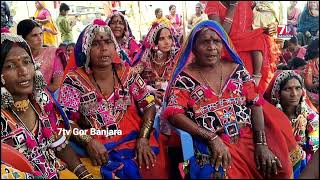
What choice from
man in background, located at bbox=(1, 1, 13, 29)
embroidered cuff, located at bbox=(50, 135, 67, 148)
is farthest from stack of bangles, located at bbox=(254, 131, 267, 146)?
man in background, located at bbox=(1, 1, 13, 29)

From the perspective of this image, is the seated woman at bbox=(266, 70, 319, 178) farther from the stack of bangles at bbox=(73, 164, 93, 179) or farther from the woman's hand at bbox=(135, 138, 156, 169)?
the stack of bangles at bbox=(73, 164, 93, 179)

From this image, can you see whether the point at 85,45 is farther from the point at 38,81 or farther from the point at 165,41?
the point at 165,41

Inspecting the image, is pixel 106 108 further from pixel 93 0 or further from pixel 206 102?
pixel 93 0

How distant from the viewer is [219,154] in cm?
289

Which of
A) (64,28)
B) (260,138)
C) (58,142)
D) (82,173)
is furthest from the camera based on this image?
(64,28)

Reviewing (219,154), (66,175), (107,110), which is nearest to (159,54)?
(107,110)

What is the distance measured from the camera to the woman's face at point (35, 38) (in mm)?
4723

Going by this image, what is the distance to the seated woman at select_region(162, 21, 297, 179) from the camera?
2936mm

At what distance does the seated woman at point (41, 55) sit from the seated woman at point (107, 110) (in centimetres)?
145

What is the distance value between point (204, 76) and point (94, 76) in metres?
0.81

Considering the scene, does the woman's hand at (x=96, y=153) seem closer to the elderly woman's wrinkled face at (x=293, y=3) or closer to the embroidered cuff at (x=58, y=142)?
the embroidered cuff at (x=58, y=142)

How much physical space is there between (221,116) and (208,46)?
1.61ft

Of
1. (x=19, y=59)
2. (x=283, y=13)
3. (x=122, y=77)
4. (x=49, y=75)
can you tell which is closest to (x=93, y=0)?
(x=283, y=13)

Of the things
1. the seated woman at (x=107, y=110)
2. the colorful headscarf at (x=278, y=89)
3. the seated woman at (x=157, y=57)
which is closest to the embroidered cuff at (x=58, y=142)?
the seated woman at (x=107, y=110)
